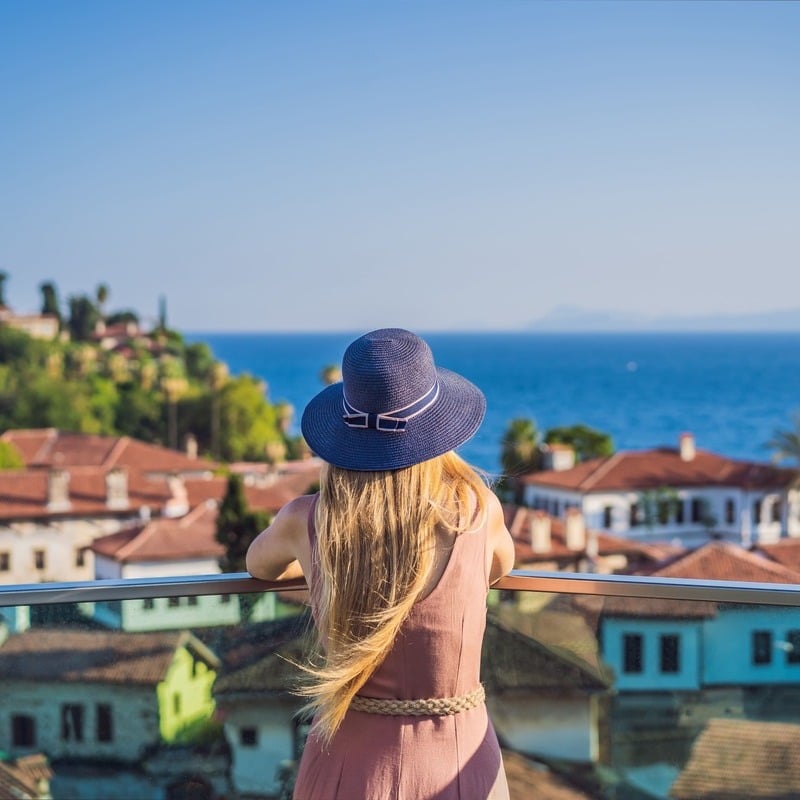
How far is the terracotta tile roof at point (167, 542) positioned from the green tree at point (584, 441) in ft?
103

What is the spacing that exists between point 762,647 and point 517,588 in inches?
26.1

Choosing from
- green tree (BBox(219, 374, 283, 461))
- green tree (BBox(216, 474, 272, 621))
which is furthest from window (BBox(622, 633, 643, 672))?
green tree (BBox(219, 374, 283, 461))

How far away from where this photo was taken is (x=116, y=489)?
48.9 metres

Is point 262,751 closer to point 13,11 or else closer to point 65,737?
point 65,737

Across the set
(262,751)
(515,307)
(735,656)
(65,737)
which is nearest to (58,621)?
(65,737)

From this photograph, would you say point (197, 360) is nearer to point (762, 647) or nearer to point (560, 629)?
point (560, 629)

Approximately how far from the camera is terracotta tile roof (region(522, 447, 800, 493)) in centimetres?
5350

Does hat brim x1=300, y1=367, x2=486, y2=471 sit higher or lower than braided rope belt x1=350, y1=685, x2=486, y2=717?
higher

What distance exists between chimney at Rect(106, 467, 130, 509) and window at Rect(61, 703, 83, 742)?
46765mm

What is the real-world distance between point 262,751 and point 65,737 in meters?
0.55

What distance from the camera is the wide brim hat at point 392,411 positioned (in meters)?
2.17

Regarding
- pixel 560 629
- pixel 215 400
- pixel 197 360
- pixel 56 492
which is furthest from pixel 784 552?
pixel 197 360

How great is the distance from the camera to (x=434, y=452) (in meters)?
2.16

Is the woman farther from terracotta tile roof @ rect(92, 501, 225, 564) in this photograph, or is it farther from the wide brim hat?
terracotta tile roof @ rect(92, 501, 225, 564)
